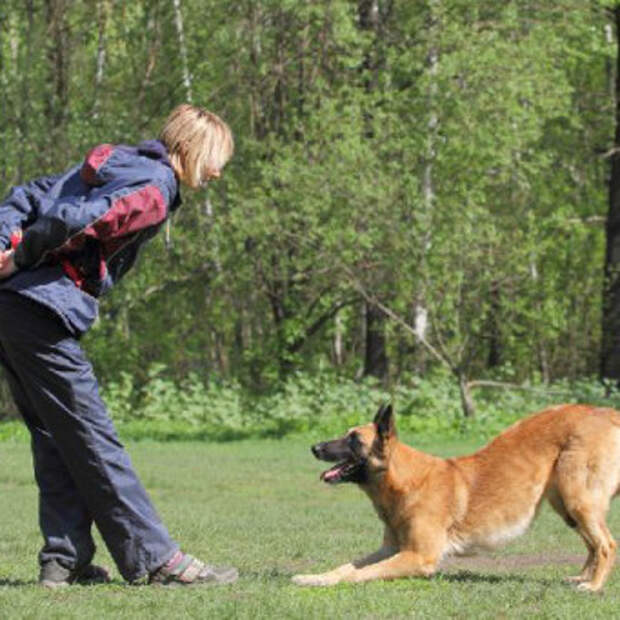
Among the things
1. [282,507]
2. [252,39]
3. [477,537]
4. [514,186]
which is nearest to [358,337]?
[514,186]

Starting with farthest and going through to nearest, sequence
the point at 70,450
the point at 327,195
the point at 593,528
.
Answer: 1. the point at 327,195
2. the point at 593,528
3. the point at 70,450

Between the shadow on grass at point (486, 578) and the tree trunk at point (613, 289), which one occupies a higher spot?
the shadow on grass at point (486, 578)

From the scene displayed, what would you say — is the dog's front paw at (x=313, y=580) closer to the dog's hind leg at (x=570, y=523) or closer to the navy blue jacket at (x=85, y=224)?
the dog's hind leg at (x=570, y=523)

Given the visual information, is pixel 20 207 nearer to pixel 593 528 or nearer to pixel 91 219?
pixel 91 219

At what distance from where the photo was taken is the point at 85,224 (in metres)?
6.10

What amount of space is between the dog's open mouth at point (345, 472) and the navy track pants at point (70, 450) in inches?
53.7

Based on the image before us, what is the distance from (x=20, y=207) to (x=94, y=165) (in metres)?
0.39

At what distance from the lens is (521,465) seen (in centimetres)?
766

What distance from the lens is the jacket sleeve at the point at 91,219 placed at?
6.09m

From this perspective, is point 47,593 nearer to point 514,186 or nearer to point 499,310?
point 499,310

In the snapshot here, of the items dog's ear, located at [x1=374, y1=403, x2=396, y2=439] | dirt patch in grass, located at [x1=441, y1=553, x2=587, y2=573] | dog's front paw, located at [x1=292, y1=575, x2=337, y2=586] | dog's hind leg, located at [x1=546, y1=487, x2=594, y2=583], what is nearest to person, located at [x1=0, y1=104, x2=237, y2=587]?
dog's front paw, located at [x1=292, y1=575, x2=337, y2=586]

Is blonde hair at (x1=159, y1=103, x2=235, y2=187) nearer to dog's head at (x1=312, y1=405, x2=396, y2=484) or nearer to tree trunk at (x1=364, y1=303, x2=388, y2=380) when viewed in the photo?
dog's head at (x1=312, y1=405, x2=396, y2=484)

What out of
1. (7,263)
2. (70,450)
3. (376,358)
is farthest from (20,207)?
(376,358)

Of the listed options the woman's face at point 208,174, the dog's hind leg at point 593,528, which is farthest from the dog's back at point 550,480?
the woman's face at point 208,174
